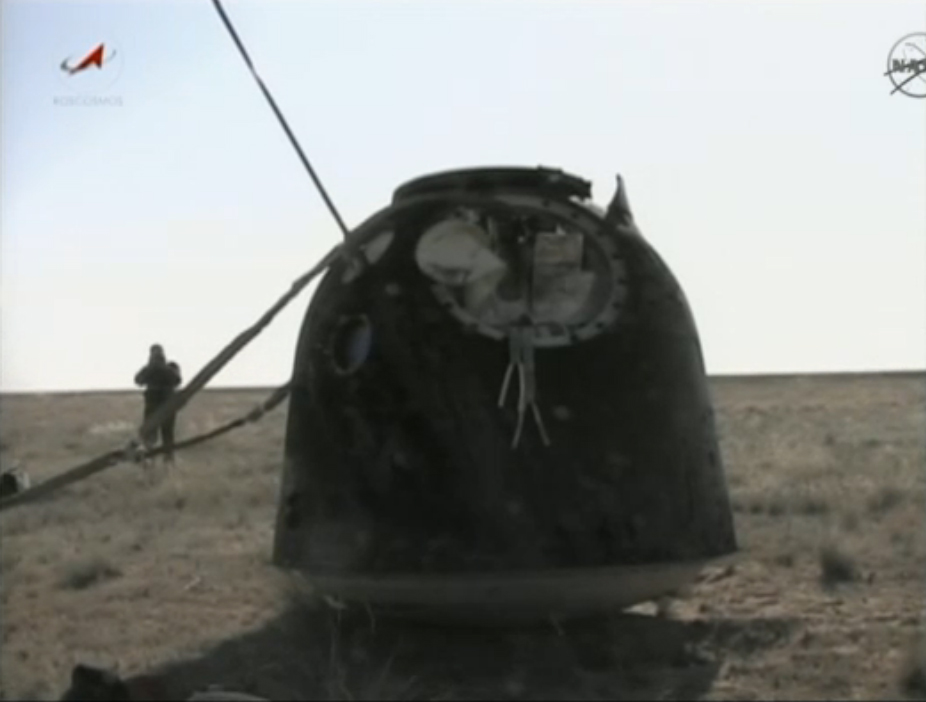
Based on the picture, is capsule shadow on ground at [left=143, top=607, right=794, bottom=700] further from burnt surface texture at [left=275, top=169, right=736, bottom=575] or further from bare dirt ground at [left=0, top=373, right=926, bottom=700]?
burnt surface texture at [left=275, top=169, right=736, bottom=575]

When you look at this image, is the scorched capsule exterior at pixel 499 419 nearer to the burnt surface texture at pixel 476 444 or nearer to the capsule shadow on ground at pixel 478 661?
the burnt surface texture at pixel 476 444

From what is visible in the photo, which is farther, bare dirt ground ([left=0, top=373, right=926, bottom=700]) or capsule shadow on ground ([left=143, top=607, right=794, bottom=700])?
bare dirt ground ([left=0, top=373, right=926, bottom=700])

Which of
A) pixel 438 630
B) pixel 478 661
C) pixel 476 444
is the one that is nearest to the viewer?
pixel 476 444

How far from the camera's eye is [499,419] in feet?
23.8

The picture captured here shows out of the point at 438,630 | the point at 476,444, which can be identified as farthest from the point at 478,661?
the point at 476,444

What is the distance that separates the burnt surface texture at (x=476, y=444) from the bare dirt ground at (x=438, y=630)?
58cm

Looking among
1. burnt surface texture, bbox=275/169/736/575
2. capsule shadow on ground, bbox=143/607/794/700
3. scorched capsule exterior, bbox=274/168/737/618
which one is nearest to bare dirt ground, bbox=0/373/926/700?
capsule shadow on ground, bbox=143/607/794/700

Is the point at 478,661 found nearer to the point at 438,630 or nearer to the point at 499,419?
the point at 438,630

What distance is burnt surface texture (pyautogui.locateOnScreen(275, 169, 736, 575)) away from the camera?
7168 mm

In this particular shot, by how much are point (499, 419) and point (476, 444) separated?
0.16 metres

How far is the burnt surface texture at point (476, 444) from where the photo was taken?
717 cm

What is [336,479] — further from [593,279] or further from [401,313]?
[593,279]

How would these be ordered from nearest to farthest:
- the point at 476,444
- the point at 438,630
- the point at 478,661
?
the point at 476,444 → the point at 478,661 → the point at 438,630

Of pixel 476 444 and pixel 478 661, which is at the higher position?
pixel 476 444
